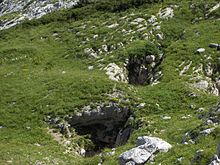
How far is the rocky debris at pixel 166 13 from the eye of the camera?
A: 162 ft

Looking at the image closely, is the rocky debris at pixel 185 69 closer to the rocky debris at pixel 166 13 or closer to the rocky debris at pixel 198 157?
the rocky debris at pixel 166 13

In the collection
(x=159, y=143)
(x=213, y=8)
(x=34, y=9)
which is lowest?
(x=34, y=9)

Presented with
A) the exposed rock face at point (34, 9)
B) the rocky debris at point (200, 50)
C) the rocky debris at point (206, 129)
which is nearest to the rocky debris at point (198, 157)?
the rocky debris at point (206, 129)

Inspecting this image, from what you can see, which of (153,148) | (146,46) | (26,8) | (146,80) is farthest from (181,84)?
(26,8)

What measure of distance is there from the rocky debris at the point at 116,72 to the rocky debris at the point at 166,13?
1305cm

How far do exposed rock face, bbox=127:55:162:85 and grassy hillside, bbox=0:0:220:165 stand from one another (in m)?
1.06

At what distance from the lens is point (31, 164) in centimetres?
2388

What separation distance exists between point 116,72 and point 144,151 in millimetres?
20245

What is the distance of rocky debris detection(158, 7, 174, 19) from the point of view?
4947cm

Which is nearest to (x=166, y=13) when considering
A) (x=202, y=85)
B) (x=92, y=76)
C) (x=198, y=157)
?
(x=92, y=76)

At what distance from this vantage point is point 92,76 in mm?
36844

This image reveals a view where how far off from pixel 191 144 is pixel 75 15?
139 feet

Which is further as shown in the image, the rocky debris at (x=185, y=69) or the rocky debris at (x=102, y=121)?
the rocky debris at (x=185, y=69)

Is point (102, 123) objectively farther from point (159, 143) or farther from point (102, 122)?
point (159, 143)
